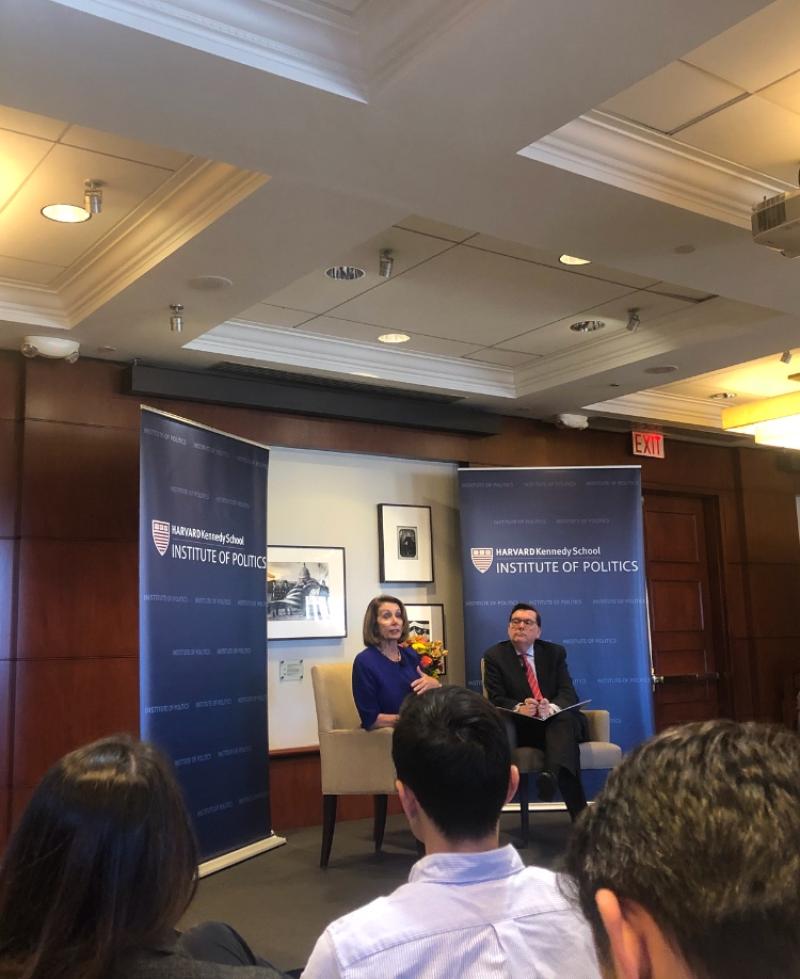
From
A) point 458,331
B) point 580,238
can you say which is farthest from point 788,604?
point 580,238

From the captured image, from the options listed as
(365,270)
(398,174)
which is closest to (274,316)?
(365,270)

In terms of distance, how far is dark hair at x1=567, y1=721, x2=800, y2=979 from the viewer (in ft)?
1.72

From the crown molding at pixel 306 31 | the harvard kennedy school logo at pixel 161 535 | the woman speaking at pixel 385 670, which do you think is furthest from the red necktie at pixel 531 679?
the crown molding at pixel 306 31

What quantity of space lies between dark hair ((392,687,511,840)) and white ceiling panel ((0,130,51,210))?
3.00 metres

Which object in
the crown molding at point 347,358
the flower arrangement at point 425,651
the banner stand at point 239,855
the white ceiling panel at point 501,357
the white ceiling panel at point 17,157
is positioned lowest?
the banner stand at point 239,855

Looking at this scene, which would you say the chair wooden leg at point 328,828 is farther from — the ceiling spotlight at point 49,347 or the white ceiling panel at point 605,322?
the white ceiling panel at point 605,322

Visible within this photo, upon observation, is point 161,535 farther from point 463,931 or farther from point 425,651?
point 463,931

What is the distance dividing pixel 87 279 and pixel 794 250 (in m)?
3.52

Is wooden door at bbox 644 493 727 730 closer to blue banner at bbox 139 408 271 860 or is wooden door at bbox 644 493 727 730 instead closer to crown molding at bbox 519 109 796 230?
blue banner at bbox 139 408 271 860

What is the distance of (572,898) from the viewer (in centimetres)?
64

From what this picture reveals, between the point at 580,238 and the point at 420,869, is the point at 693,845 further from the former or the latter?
the point at 580,238

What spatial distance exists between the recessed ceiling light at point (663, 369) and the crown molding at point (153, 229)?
Answer: 11.7ft

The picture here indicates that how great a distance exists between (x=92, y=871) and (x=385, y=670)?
439 cm

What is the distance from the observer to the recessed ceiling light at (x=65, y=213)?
4371 millimetres
